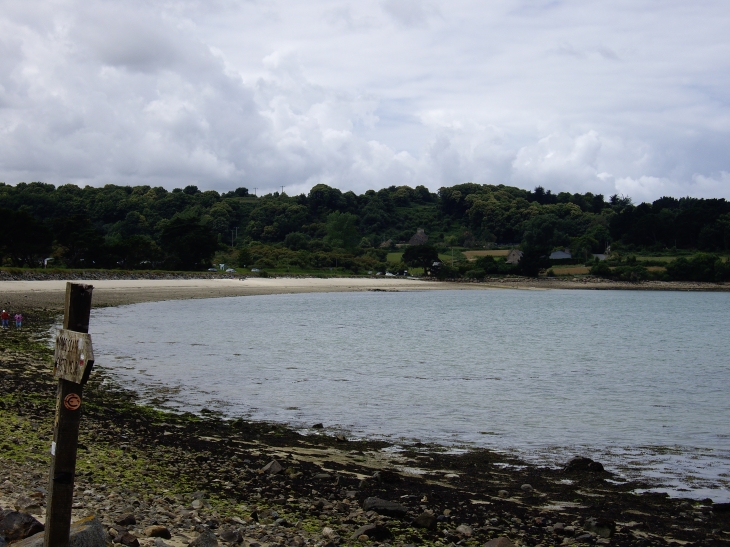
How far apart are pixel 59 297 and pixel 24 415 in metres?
36.1

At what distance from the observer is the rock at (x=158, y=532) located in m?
6.20

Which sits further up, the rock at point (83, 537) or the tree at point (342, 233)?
the tree at point (342, 233)

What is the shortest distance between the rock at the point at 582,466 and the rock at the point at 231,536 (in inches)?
235

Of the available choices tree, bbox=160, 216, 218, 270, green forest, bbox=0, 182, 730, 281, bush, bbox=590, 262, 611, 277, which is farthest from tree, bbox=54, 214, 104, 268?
bush, bbox=590, 262, 611, 277

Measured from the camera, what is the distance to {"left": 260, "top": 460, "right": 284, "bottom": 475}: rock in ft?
30.6

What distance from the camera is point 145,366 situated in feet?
69.5

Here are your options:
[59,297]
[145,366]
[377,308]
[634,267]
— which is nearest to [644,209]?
[634,267]

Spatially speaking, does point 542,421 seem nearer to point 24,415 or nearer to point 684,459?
point 684,459

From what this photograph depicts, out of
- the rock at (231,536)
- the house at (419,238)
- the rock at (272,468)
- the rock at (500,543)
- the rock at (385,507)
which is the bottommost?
the rock at (272,468)

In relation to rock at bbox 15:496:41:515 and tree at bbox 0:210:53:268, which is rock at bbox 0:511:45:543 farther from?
tree at bbox 0:210:53:268

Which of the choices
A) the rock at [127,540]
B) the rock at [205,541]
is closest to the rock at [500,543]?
the rock at [205,541]

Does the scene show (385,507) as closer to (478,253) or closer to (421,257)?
(421,257)

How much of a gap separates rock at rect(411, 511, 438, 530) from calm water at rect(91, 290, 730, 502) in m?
A: 4.21

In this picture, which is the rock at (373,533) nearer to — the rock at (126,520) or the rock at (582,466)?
the rock at (126,520)
